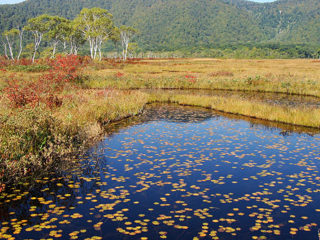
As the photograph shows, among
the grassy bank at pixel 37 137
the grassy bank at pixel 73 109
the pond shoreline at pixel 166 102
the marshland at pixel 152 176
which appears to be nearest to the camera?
the marshland at pixel 152 176

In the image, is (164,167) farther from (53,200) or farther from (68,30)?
(68,30)

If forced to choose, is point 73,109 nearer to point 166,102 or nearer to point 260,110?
point 260,110

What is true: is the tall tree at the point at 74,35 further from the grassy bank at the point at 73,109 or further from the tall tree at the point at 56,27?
the grassy bank at the point at 73,109

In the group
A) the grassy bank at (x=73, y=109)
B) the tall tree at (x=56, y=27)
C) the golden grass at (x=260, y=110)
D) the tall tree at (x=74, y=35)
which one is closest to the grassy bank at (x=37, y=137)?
the grassy bank at (x=73, y=109)

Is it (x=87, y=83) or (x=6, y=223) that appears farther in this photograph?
(x=87, y=83)

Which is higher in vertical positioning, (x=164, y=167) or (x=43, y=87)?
(x=43, y=87)

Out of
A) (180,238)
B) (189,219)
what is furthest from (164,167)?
(180,238)

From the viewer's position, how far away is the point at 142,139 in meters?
15.2

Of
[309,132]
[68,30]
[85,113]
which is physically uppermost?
[68,30]

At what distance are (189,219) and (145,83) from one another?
34.9 m

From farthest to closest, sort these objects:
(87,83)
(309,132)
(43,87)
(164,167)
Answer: (87,83) < (43,87) < (309,132) < (164,167)

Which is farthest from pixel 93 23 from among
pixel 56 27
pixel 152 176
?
pixel 152 176

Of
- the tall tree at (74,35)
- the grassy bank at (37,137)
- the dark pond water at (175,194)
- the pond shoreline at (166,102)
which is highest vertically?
the tall tree at (74,35)

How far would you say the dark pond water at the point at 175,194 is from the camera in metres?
6.91
